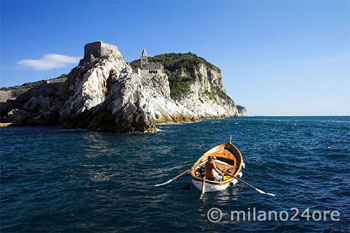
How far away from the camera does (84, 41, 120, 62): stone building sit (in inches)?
2218

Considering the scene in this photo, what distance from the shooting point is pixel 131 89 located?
35188mm

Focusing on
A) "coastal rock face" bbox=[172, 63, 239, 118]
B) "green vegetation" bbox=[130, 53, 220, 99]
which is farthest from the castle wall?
"coastal rock face" bbox=[172, 63, 239, 118]

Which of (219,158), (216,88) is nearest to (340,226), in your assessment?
(219,158)

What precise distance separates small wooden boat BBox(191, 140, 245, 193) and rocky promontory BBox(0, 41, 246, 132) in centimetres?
2020

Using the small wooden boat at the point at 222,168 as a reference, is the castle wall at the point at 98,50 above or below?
above

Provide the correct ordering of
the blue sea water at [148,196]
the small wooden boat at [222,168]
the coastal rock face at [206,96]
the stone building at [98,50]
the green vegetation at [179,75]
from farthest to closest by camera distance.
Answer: the coastal rock face at [206,96] < the green vegetation at [179,75] < the stone building at [98,50] < the small wooden boat at [222,168] < the blue sea water at [148,196]

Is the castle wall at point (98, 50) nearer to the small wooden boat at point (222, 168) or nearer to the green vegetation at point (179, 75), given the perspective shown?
the green vegetation at point (179, 75)

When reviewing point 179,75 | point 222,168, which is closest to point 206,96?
point 179,75

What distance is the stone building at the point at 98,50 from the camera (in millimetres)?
56344

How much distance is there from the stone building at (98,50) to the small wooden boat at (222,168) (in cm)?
5073

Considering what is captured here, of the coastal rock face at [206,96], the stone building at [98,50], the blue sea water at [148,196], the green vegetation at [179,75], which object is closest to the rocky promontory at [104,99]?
the stone building at [98,50]

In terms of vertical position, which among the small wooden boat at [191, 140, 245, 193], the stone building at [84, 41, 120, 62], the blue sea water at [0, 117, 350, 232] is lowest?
the blue sea water at [0, 117, 350, 232]

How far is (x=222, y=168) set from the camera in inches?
501

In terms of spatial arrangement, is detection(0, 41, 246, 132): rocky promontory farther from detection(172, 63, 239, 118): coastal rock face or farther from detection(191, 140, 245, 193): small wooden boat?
detection(191, 140, 245, 193): small wooden boat
